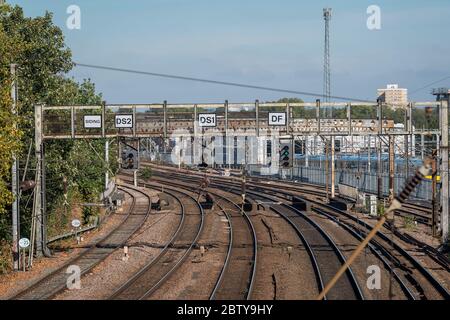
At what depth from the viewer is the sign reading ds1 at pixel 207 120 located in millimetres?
26000

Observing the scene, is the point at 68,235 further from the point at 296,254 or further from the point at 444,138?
the point at 444,138

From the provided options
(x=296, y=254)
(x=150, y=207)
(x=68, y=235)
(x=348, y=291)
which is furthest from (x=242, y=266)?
(x=150, y=207)

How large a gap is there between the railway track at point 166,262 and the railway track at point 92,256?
1.95 meters

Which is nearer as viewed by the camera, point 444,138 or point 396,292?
point 396,292

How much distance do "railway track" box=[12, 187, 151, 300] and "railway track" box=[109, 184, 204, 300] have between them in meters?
1.95

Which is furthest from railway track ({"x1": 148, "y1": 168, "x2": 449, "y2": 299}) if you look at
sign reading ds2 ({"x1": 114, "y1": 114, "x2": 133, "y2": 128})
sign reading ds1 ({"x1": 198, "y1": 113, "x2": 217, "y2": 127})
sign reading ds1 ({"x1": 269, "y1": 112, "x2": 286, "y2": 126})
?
sign reading ds2 ({"x1": 114, "y1": 114, "x2": 133, "y2": 128})

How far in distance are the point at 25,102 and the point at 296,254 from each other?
12.1m

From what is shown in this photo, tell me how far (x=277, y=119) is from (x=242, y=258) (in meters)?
5.42

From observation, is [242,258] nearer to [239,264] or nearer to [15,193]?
[239,264]

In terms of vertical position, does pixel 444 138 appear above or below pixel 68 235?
above

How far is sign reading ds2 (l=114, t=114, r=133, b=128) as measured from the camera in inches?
1041

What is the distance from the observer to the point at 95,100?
4484 cm

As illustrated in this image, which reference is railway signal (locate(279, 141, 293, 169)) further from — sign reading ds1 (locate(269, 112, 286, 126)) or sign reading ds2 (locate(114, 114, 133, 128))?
sign reading ds2 (locate(114, 114, 133, 128))
